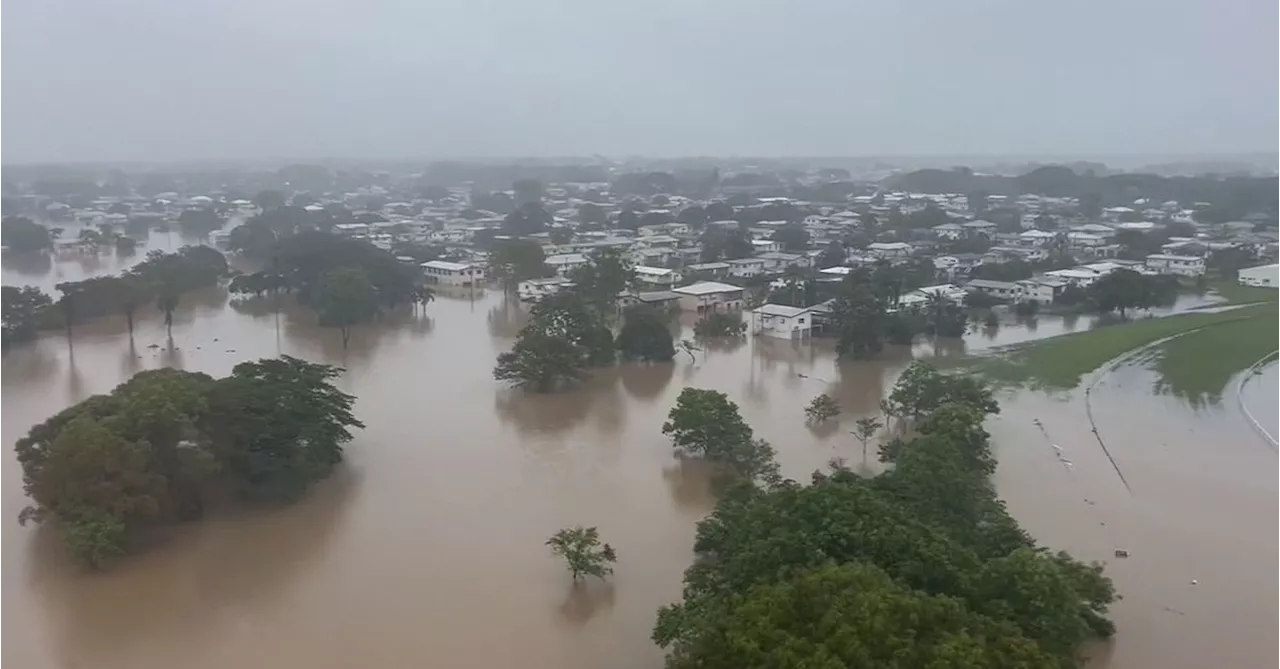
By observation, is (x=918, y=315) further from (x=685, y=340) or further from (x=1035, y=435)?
(x=1035, y=435)

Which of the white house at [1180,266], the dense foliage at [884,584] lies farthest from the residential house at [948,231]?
the dense foliage at [884,584]

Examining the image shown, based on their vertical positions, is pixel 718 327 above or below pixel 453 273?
below

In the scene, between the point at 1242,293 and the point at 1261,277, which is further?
the point at 1261,277

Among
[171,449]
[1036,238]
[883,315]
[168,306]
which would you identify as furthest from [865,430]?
[1036,238]

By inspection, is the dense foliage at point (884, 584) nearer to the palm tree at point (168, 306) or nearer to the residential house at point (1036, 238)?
the palm tree at point (168, 306)

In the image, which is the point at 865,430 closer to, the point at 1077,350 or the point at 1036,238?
the point at 1077,350

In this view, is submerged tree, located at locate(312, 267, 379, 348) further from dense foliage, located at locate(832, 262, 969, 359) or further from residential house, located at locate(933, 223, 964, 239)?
residential house, located at locate(933, 223, 964, 239)

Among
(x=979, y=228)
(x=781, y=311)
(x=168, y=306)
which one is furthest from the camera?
(x=979, y=228)

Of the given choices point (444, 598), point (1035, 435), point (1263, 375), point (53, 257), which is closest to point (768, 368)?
point (1035, 435)
